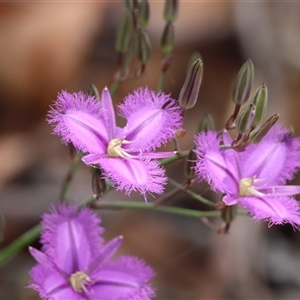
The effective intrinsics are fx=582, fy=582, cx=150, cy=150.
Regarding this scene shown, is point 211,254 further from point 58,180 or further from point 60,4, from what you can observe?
point 60,4

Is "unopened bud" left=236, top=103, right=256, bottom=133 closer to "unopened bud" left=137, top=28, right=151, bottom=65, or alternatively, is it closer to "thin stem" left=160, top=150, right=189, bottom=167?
"thin stem" left=160, top=150, right=189, bottom=167

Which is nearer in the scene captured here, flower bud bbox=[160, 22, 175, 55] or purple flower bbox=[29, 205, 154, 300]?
purple flower bbox=[29, 205, 154, 300]

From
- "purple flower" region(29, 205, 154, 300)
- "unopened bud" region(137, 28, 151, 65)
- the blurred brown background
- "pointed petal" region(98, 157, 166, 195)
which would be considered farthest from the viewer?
the blurred brown background

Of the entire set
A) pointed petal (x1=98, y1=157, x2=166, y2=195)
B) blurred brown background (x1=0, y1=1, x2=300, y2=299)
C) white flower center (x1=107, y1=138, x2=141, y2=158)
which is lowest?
blurred brown background (x1=0, y1=1, x2=300, y2=299)

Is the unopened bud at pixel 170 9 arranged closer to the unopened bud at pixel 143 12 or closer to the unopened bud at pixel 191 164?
the unopened bud at pixel 143 12

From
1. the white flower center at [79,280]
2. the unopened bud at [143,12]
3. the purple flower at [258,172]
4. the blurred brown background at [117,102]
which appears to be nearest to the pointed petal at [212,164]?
the purple flower at [258,172]

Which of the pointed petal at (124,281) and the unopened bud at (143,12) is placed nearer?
the pointed petal at (124,281)

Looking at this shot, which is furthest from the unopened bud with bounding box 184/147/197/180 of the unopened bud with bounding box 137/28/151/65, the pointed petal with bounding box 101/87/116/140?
the unopened bud with bounding box 137/28/151/65
